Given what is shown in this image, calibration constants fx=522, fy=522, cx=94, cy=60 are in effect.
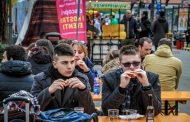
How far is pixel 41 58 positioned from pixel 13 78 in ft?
6.55

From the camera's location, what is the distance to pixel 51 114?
4.71 m

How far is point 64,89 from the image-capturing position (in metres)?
5.54

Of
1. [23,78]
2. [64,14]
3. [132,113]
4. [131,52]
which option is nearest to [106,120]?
[132,113]

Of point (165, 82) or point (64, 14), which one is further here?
point (64, 14)

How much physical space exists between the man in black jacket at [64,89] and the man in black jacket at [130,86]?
1.06 ft

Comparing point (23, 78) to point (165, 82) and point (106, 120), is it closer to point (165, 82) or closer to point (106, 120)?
point (106, 120)

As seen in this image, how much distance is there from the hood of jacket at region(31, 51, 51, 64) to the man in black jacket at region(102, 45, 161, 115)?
2593mm

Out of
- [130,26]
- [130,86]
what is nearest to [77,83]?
[130,86]

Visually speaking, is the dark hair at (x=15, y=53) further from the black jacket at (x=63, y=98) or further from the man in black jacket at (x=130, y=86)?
the man in black jacket at (x=130, y=86)

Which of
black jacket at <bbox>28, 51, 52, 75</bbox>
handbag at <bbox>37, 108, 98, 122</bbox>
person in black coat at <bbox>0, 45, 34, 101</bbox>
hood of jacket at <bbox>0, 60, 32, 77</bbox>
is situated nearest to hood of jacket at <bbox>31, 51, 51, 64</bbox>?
black jacket at <bbox>28, 51, 52, 75</bbox>

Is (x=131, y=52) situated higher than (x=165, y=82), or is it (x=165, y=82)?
(x=131, y=52)

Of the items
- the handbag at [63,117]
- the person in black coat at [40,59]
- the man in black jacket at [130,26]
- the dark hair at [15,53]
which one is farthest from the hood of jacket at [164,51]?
the man in black jacket at [130,26]

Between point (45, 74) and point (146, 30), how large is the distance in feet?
66.4

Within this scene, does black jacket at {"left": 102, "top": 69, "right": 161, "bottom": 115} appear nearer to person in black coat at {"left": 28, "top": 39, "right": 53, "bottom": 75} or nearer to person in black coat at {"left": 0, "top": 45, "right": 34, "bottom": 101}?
person in black coat at {"left": 0, "top": 45, "right": 34, "bottom": 101}
